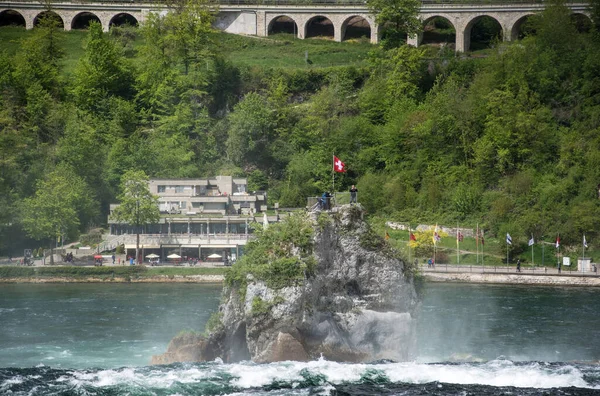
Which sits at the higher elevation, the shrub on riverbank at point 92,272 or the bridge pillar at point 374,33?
the bridge pillar at point 374,33

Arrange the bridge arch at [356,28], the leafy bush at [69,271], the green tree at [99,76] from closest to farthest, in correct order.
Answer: the leafy bush at [69,271]
the green tree at [99,76]
the bridge arch at [356,28]

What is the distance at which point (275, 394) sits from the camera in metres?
59.4

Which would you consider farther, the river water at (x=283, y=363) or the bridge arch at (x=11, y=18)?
the bridge arch at (x=11, y=18)

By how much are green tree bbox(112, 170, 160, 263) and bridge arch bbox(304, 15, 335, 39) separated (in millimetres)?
51445

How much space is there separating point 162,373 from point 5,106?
88.7m

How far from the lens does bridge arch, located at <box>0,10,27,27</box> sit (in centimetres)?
17607

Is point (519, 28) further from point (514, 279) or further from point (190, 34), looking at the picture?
point (514, 279)

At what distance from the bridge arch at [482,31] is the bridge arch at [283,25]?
915 inches

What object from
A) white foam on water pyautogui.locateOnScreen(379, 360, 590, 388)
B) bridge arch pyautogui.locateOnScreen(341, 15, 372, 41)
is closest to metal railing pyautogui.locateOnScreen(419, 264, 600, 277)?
white foam on water pyautogui.locateOnScreen(379, 360, 590, 388)

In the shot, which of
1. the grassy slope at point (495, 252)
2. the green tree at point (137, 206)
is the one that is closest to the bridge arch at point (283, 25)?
the green tree at point (137, 206)

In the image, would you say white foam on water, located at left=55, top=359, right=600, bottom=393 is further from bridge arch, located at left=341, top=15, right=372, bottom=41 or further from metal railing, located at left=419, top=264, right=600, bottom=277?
bridge arch, located at left=341, top=15, right=372, bottom=41

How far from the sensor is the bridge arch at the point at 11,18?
578ft

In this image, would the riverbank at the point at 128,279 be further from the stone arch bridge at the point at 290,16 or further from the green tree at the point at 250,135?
the stone arch bridge at the point at 290,16

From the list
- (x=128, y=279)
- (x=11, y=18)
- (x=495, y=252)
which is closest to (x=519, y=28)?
(x=495, y=252)
